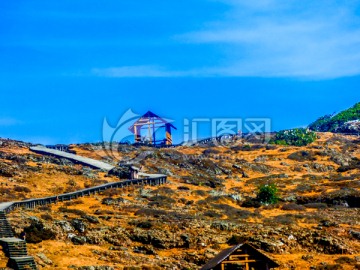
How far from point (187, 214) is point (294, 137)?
73.7 metres

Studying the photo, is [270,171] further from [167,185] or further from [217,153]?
[167,185]

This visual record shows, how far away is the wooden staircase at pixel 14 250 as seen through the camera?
114 feet

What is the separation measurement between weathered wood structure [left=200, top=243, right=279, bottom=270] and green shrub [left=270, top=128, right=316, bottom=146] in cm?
8696

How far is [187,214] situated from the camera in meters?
53.4

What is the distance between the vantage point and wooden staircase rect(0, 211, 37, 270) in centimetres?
3481

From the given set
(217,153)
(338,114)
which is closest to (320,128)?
(338,114)

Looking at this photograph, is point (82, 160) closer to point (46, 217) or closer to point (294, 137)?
point (46, 217)

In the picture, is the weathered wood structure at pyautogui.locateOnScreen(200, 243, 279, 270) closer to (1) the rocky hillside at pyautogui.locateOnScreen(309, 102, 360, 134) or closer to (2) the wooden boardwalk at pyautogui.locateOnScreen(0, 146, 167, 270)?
(2) the wooden boardwalk at pyautogui.locateOnScreen(0, 146, 167, 270)

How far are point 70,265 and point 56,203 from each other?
18564 mm

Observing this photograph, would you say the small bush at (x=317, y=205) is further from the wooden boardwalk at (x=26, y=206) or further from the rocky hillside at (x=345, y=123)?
the rocky hillside at (x=345, y=123)

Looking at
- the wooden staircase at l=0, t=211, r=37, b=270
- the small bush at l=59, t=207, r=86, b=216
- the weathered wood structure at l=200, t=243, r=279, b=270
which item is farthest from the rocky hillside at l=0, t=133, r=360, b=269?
the weathered wood structure at l=200, t=243, r=279, b=270

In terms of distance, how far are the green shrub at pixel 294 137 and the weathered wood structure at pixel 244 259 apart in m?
87.0

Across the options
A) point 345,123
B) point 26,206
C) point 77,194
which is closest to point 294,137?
point 345,123

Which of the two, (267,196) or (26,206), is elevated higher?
(267,196)
